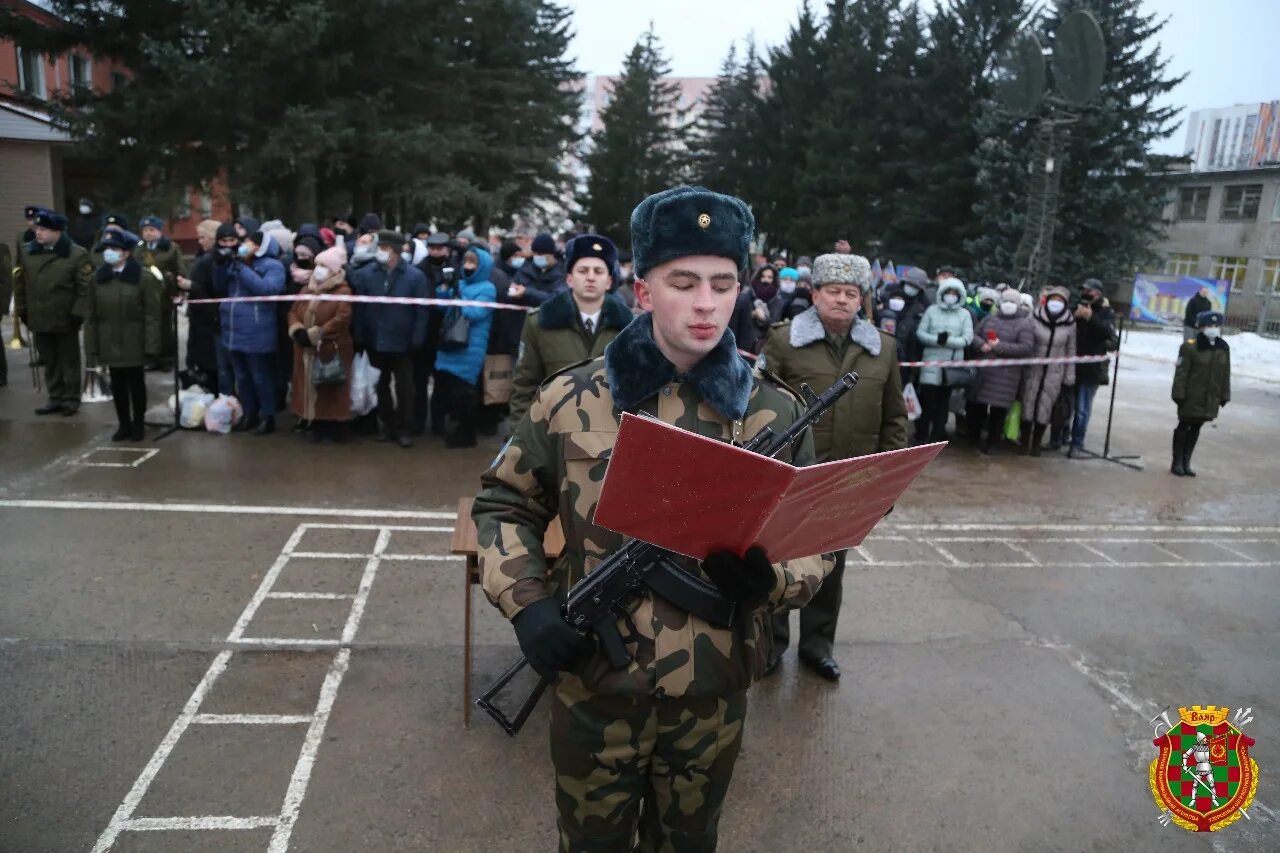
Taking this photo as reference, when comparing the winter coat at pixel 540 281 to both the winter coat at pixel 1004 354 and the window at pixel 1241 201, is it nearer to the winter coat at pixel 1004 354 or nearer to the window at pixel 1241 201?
the winter coat at pixel 1004 354

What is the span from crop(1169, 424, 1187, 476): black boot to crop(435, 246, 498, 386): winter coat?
7.74 meters

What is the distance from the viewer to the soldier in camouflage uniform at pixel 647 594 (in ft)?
7.72

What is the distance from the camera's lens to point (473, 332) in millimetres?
9391

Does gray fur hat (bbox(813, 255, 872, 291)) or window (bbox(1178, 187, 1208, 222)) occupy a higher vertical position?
window (bbox(1178, 187, 1208, 222))

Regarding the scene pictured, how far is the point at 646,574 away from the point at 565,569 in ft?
1.10

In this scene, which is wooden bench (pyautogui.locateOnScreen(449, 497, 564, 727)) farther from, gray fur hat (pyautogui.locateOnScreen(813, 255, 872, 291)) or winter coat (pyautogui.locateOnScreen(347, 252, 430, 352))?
winter coat (pyautogui.locateOnScreen(347, 252, 430, 352))

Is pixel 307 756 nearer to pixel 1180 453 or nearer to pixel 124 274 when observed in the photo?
pixel 124 274

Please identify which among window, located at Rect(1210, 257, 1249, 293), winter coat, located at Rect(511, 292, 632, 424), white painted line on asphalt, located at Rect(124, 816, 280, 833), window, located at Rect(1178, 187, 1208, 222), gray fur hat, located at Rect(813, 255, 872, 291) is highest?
window, located at Rect(1178, 187, 1208, 222)

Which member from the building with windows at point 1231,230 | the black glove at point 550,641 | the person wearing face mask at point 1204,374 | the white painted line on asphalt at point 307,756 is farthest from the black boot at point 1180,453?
the building with windows at point 1231,230

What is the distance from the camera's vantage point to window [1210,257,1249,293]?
38.7 metres

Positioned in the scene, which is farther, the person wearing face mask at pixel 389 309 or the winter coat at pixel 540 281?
the person wearing face mask at pixel 389 309

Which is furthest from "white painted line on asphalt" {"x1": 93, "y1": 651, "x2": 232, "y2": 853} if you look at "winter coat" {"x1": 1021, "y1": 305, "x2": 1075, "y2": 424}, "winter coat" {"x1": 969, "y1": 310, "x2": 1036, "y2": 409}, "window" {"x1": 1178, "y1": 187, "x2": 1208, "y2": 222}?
"window" {"x1": 1178, "y1": 187, "x2": 1208, "y2": 222}

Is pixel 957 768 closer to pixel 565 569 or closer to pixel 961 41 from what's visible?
pixel 565 569

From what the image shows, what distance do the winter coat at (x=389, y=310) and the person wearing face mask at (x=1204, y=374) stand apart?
8.08 meters
